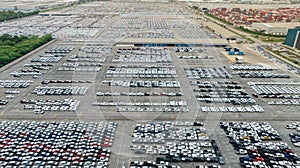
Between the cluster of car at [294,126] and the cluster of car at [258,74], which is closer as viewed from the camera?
the cluster of car at [294,126]

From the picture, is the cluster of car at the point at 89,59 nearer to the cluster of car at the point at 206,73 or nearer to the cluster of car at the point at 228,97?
the cluster of car at the point at 206,73

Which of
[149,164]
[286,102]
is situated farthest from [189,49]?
[149,164]

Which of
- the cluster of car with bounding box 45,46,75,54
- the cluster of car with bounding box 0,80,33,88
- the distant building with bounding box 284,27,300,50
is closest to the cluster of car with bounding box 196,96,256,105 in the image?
the cluster of car with bounding box 0,80,33,88

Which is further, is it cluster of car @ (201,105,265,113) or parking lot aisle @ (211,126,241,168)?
cluster of car @ (201,105,265,113)

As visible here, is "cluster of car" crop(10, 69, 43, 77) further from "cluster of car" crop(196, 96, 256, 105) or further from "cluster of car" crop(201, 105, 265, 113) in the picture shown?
"cluster of car" crop(201, 105, 265, 113)

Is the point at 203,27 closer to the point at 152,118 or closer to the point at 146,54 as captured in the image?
the point at 146,54

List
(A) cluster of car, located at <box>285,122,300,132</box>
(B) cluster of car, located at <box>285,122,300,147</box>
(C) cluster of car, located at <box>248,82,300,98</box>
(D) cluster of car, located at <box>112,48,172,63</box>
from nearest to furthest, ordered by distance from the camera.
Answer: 1. (B) cluster of car, located at <box>285,122,300,147</box>
2. (A) cluster of car, located at <box>285,122,300,132</box>
3. (C) cluster of car, located at <box>248,82,300,98</box>
4. (D) cluster of car, located at <box>112,48,172,63</box>

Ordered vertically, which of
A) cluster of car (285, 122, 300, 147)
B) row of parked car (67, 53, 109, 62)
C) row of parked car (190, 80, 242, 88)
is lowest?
cluster of car (285, 122, 300, 147)

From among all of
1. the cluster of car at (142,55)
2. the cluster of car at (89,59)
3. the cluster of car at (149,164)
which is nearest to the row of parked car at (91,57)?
the cluster of car at (89,59)
